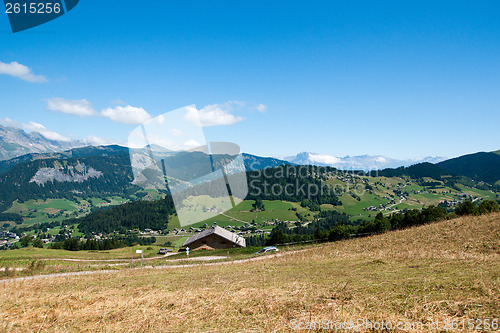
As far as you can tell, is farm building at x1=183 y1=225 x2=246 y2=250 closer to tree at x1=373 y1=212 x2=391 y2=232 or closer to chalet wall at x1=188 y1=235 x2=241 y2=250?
chalet wall at x1=188 y1=235 x2=241 y2=250

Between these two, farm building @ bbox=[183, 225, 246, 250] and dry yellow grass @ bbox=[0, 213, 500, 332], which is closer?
dry yellow grass @ bbox=[0, 213, 500, 332]

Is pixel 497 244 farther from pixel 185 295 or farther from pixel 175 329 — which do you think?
pixel 175 329

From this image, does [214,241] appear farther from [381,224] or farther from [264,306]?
[264,306]

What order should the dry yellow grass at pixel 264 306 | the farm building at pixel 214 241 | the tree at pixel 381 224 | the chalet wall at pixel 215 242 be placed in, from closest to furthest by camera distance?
the dry yellow grass at pixel 264 306, the tree at pixel 381 224, the farm building at pixel 214 241, the chalet wall at pixel 215 242

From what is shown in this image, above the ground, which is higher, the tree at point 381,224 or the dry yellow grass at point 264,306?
the dry yellow grass at point 264,306

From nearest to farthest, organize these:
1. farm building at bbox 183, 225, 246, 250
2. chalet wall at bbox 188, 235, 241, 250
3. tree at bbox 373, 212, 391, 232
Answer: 1. tree at bbox 373, 212, 391, 232
2. farm building at bbox 183, 225, 246, 250
3. chalet wall at bbox 188, 235, 241, 250

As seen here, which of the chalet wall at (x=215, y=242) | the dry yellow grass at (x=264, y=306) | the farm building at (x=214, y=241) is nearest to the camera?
the dry yellow grass at (x=264, y=306)

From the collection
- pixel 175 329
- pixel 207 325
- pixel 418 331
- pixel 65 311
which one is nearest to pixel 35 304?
pixel 65 311

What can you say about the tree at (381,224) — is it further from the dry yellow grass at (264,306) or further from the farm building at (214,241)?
the dry yellow grass at (264,306)

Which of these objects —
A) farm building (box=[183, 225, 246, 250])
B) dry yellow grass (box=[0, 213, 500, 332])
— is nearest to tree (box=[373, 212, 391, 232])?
farm building (box=[183, 225, 246, 250])

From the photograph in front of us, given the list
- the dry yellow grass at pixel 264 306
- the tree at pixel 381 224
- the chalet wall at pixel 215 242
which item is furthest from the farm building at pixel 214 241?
the dry yellow grass at pixel 264 306

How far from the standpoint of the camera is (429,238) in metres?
24.5

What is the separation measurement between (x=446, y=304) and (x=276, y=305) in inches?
160

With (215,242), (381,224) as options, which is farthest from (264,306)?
(215,242)
